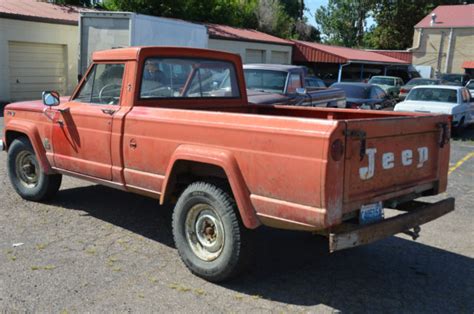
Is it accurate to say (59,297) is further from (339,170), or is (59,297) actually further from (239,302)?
(339,170)

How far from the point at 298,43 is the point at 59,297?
32.8m

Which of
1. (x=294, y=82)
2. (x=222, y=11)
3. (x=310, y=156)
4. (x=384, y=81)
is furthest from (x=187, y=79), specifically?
(x=222, y=11)

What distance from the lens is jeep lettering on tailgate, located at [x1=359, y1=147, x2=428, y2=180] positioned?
3.87 meters

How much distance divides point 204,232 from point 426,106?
11981 mm

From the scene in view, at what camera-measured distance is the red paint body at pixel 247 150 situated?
11.9ft

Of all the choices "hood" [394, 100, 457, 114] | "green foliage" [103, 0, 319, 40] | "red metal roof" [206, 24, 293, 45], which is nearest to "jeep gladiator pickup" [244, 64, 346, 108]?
"hood" [394, 100, 457, 114]

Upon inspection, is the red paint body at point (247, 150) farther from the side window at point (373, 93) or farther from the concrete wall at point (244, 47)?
the concrete wall at point (244, 47)

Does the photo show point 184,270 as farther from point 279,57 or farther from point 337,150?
point 279,57

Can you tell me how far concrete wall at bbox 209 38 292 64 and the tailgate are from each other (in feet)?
71.7

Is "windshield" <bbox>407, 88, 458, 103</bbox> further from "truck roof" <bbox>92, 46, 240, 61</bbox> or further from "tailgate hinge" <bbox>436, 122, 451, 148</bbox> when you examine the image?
"tailgate hinge" <bbox>436, 122, 451, 148</bbox>

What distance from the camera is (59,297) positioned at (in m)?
4.01

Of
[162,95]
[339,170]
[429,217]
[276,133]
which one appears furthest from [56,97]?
[429,217]

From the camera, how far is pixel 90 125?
5297 millimetres

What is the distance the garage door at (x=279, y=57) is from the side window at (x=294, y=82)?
832 inches
